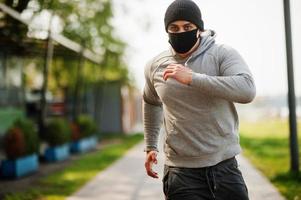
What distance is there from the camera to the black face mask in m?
3.40

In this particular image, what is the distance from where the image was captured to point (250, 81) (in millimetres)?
3125

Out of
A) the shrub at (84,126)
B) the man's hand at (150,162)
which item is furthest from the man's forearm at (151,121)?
the shrub at (84,126)

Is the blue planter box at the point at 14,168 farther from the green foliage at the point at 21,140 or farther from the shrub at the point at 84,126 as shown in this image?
the shrub at the point at 84,126

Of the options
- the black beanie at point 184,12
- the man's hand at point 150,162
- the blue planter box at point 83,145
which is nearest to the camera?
the black beanie at point 184,12

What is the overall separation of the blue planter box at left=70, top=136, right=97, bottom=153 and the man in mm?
13709

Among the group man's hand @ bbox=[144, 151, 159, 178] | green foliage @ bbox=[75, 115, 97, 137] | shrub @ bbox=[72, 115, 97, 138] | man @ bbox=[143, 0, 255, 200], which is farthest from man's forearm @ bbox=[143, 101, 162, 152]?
green foliage @ bbox=[75, 115, 97, 137]

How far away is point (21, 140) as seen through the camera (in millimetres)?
11305

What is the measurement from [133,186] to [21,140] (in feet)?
10.8

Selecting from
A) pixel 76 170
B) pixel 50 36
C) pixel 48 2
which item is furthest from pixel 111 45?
pixel 48 2

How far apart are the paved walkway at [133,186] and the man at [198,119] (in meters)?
4.25

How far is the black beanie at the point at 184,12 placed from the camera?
3379 millimetres

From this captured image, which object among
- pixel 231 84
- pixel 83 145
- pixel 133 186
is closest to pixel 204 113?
pixel 231 84

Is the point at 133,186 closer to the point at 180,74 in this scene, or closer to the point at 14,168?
the point at 14,168

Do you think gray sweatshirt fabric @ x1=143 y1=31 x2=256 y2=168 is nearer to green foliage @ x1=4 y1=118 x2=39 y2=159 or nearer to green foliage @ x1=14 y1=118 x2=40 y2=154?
green foliage @ x1=4 y1=118 x2=39 y2=159
